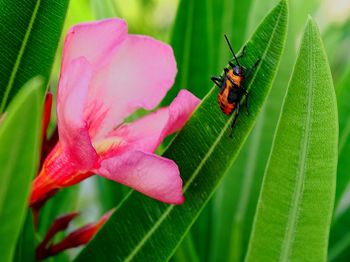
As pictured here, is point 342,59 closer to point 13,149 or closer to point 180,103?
point 180,103

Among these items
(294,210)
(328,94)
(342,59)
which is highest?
(328,94)

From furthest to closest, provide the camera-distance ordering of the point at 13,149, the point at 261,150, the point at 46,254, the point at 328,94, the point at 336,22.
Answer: the point at 336,22, the point at 261,150, the point at 46,254, the point at 328,94, the point at 13,149

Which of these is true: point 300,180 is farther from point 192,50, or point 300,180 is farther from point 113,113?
point 192,50

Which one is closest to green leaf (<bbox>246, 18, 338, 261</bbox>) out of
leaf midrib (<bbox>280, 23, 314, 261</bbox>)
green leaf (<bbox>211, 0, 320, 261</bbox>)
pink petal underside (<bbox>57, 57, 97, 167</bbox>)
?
leaf midrib (<bbox>280, 23, 314, 261</bbox>)

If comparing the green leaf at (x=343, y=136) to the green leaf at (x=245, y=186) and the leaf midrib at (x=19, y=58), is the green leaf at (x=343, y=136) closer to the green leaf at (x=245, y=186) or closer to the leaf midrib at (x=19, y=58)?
the green leaf at (x=245, y=186)

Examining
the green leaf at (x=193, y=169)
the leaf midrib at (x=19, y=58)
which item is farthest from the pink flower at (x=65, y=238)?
the leaf midrib at (x=19, y=58)

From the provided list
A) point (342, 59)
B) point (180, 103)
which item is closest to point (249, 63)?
point (180, 103)
